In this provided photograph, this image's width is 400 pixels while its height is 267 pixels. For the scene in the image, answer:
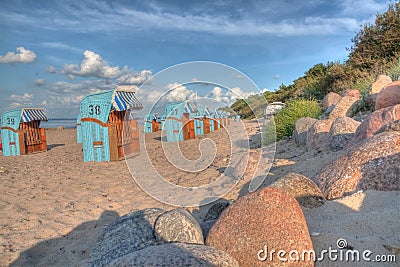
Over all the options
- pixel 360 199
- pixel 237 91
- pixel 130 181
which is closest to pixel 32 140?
pixel 130 181

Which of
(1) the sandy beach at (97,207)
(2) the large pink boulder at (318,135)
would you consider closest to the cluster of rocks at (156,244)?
(1) the sandy beach at (97,207)

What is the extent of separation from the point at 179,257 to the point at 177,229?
0.62m

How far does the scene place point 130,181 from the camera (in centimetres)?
637

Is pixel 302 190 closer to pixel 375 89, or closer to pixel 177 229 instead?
pixel 177 229

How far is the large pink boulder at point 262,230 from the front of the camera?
2107 mm

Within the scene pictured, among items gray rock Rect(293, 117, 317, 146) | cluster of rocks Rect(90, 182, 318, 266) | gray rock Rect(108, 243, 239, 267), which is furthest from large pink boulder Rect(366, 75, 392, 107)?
gray rock Rect(108, 243, 239, 267)

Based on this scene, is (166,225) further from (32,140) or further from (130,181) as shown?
(32,140)

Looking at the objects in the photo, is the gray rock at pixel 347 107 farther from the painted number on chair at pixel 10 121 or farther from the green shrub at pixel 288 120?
the painted number on chair at pixel 10 121

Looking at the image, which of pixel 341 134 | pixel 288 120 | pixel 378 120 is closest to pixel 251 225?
pixel 378 120

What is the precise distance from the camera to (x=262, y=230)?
2.18m

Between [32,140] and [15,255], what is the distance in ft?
35.3

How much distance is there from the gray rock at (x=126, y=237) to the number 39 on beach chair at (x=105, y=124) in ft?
20.6

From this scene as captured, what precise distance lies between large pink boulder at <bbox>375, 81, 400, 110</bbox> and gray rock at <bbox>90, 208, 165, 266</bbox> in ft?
17.5

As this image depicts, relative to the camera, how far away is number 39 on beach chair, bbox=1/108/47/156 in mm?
11883
